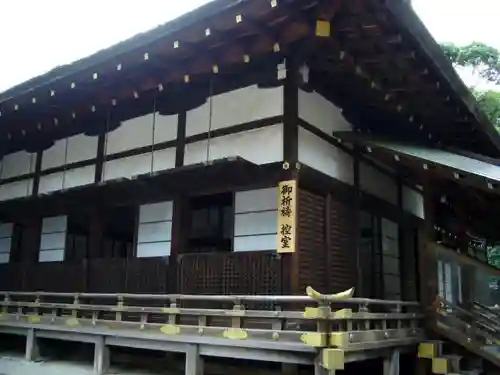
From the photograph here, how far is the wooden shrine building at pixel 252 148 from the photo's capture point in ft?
21.3

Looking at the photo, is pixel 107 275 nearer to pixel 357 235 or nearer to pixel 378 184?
pixel 357 235

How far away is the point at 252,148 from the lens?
7.23m

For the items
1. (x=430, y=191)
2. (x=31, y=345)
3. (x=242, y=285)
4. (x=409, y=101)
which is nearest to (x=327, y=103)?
(x=409, y=101)

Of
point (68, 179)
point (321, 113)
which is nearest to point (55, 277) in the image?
point (68, 179)

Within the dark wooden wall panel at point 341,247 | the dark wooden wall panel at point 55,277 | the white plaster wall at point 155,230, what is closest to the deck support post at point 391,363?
the dark wooden wall panel at point 341,247

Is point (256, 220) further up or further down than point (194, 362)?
further up

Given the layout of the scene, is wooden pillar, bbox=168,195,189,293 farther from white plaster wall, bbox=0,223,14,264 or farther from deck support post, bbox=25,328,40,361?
white plaster wall, bbox=0,223,14,264

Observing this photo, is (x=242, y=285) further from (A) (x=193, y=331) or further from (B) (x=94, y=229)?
(B) (x=94, y=229)

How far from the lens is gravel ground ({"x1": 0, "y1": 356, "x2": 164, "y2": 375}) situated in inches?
286

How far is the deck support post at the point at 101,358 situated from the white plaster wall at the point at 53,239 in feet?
10.8

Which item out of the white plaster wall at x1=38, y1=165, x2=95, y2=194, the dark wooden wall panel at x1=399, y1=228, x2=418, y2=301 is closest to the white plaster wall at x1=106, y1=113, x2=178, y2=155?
the white plaster wall at x1=38, y1=165, x2=95, y2=194

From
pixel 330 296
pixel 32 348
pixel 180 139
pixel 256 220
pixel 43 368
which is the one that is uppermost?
pixel 180 139

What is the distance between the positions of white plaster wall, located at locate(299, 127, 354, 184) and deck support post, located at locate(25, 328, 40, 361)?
519 cm

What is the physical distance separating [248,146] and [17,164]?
646 centimetres
